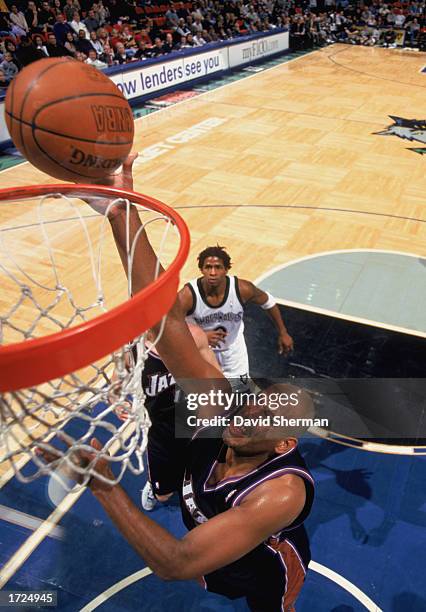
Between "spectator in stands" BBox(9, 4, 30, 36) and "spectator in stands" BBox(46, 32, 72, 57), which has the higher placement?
"spectator in stands" BBox(9, 4, 30, 36)

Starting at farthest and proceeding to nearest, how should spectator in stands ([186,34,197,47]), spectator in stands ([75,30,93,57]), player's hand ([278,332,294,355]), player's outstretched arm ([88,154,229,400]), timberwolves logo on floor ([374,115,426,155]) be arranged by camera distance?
spectator in stands ([186,34,197,47])
spectator in stands ([75,30,93,57])
timberwolves logo on floor ([374,115,426,155])
player's hand ([278,332,294,355])
player's outstretched arm ([88,154,229,400])

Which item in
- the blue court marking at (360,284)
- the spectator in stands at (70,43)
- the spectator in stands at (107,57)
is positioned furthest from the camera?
the spectator in stands at (107,57)

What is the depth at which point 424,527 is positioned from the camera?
3125mm

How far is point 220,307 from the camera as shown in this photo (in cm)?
354

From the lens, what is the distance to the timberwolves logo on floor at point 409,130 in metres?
10.0

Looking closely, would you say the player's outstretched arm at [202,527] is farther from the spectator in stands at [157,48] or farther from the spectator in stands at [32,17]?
the spectator in stands at [157,48]

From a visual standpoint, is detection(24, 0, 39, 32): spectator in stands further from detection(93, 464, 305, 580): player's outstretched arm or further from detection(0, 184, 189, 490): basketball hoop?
detection(93, 464, 305, 580): player's outstretched arm

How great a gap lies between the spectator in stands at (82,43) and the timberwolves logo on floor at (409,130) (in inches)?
269

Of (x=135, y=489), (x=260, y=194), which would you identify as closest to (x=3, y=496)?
(x=135, y=489)

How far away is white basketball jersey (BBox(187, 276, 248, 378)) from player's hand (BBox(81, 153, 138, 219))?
147 cm

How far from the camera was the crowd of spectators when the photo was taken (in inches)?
464

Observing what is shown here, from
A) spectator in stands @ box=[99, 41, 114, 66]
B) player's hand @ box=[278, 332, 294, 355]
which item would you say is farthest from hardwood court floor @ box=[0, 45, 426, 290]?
spectator in stands @ box=[99, 41, 114, 66]

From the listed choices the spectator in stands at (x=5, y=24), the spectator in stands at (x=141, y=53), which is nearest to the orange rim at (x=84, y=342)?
the spectator in stands at (x=5, y=24)

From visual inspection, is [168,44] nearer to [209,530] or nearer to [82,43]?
[82,43]
